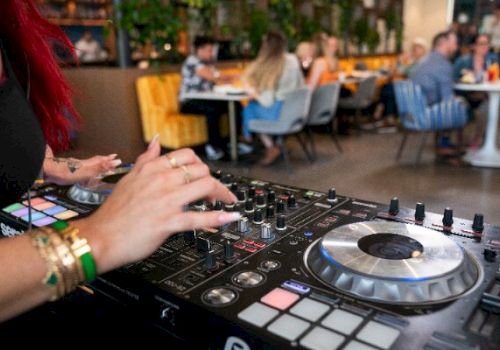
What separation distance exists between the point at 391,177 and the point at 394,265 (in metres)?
3.78

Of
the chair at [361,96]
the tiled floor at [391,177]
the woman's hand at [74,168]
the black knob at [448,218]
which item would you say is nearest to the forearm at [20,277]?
the woman's hand at [74,168]

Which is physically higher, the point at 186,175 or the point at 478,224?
the point at 186,175

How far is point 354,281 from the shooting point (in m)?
0.70

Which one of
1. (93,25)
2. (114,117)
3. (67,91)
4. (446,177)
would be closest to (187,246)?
(67,91)

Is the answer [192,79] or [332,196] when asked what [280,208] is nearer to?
[332,196]

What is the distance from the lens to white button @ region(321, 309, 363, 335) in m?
0.61

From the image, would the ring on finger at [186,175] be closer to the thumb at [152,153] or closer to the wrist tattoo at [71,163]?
the thumb at [152,153]

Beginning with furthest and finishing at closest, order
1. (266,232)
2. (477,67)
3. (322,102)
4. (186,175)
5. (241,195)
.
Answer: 1. (477,67)
2. (322,102)
3. (241,195)
4. (266,232)
5. (186,175)

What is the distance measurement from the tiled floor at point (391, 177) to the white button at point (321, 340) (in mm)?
2851

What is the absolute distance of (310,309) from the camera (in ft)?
2.15

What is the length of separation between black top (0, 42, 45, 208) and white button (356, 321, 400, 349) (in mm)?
579

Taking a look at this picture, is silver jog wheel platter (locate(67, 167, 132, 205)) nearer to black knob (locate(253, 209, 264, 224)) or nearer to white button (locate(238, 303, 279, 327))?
black knob (locate(253, 209, 264, 224))

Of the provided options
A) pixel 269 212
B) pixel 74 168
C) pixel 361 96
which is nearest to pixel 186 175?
pixel 269 212

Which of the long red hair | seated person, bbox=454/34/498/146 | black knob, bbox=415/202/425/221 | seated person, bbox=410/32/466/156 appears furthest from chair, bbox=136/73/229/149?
black knob, bbox=415/202/425/221
